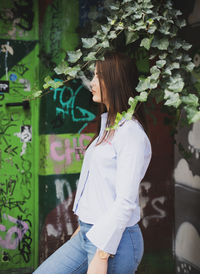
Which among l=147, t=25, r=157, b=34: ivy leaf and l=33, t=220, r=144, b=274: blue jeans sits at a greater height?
l=147, t=25, r=157, b=34: ivy leaf

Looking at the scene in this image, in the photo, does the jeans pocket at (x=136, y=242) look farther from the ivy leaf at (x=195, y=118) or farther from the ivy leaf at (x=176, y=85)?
the ivy leaf at (x=176, y=85)

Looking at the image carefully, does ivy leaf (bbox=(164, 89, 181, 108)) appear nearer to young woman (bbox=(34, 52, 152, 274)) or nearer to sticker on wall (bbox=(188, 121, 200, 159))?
young woman (bbox=(34, 52, 152, 274))

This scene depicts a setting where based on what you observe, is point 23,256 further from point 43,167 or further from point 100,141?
point 100,141

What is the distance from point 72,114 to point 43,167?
544 mm

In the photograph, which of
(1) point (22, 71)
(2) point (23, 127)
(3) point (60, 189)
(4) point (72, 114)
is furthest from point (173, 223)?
(1) point (22, 71)

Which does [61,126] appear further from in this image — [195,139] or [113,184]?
[113,184]

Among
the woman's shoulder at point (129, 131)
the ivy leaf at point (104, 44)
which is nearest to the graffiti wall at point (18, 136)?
the ivy leaf at point (104, 44)

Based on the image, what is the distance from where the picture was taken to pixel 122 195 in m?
1.89

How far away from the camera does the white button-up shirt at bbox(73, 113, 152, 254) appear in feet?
6.22

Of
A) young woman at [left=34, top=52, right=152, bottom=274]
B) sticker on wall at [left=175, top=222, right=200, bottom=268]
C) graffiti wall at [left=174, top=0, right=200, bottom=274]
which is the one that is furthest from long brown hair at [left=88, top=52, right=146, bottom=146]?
sticker on wall at [left=175, top=222, right=200, bottom=268]

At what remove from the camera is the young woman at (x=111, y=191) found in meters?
1.90

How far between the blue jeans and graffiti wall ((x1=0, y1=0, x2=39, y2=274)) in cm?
160

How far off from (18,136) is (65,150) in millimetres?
457

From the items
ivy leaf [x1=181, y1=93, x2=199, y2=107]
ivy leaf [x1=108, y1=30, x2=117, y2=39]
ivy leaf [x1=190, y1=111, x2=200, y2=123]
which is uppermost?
ivy leaf [x1=108, y1=30, x2=117, y2=39]
